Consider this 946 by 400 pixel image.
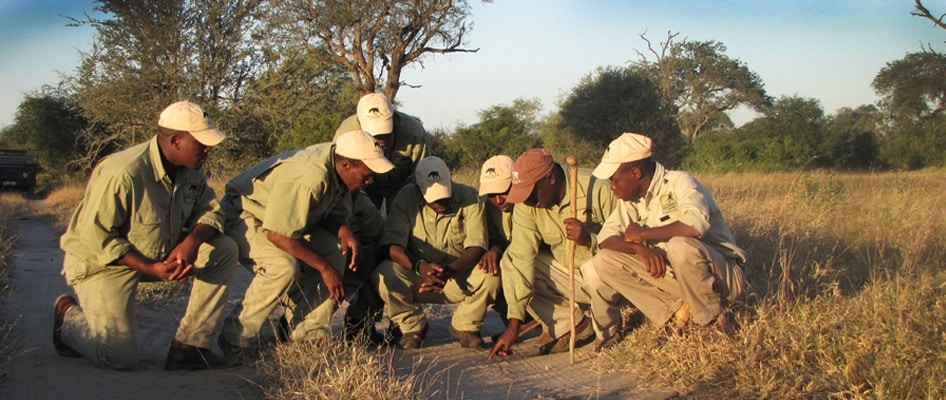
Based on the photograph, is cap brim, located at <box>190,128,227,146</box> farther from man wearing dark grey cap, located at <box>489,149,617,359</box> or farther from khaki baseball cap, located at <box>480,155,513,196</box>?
man wearing dark grey cap, located at <box>489,149,617,359</box>

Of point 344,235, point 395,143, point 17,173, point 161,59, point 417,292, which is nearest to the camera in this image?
point 344,235

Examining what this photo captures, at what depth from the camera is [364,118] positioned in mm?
5137

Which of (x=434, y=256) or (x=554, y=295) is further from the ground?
(x=434, y=256)

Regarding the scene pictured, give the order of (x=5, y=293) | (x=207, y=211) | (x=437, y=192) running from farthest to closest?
(x=5, y=293)
(x=437, y=192)
(x=207, y=211)

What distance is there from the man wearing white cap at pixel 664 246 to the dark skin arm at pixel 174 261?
217cm

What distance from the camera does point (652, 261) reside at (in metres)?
4.14

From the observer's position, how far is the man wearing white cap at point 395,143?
206 inches

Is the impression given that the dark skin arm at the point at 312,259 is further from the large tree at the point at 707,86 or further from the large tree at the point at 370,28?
the large tree at the point at 707,86

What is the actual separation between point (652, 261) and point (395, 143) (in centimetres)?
212

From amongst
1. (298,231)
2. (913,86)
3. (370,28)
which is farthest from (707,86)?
(298,231)

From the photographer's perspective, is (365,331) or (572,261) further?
(365,331)

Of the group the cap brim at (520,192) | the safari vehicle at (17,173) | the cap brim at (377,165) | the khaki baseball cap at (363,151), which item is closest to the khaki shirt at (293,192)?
the khaki baseball cap at (363,151)

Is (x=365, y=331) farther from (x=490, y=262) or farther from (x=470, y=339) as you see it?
(x=490, y=262)

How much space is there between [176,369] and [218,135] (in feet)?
4.08
